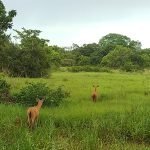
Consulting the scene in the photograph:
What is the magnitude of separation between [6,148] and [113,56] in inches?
1920

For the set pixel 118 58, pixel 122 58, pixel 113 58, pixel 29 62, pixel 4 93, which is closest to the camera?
pixel 4 93

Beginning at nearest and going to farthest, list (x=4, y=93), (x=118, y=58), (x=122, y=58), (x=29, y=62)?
(x=4, y=93), (x=29, y=62), (x=122, y=58), (x=118, y=58)

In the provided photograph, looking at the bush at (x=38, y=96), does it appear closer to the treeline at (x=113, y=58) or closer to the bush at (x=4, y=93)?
the bush at (x=4, y=93)

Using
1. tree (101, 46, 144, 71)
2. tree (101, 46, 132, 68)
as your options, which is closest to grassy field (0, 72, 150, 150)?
tree (101, 46, 132, 68)

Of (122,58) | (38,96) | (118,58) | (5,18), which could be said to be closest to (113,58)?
(118,58)

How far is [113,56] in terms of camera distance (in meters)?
56.3

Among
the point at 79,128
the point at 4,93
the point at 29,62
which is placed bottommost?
the point at 79,128

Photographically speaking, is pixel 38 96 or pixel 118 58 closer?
pixel 38 96

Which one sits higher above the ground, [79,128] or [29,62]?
[29,62]

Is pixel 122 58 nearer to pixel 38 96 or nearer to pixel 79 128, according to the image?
pixel 38 96

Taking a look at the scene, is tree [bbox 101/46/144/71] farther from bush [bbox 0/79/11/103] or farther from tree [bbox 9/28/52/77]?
bush [bbox 0/79/11/103]

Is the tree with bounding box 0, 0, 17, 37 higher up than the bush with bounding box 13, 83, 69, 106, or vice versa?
the tree with bounding box 0, 0, 17, 37

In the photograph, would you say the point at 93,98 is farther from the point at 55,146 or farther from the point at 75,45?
the point at 75,45

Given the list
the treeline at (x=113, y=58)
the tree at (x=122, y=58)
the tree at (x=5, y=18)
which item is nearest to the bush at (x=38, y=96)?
the tree at (x=5, y=18)
